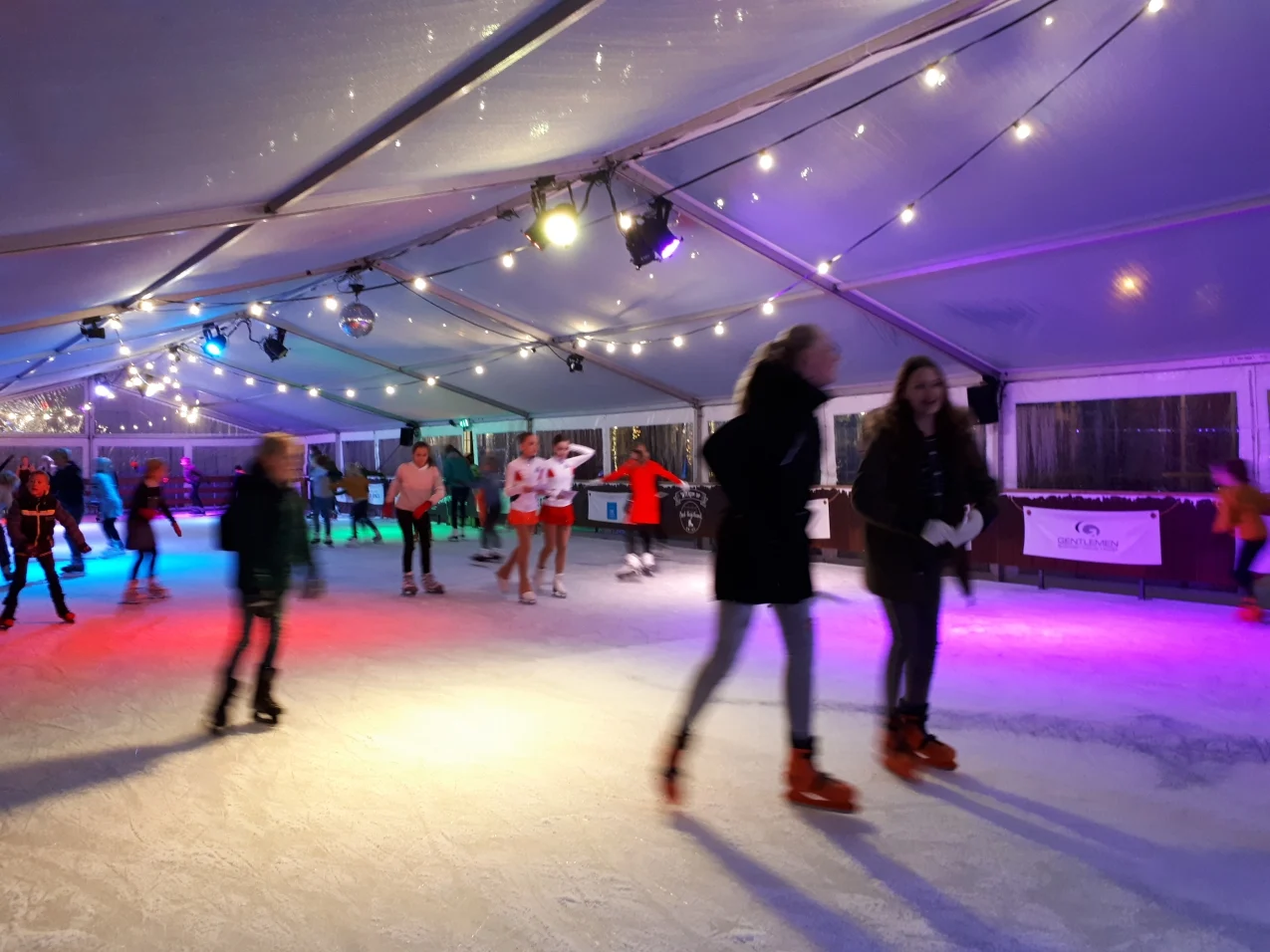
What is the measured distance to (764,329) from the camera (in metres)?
9.75

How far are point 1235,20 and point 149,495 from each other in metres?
8.91

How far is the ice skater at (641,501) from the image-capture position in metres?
9.02

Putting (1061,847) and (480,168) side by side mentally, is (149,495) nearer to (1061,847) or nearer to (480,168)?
(480,168)

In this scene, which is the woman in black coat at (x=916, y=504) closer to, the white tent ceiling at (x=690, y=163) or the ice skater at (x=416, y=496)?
the white tent ceiling at (x=690, y=163)

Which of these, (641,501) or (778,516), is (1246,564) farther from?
(778,516)

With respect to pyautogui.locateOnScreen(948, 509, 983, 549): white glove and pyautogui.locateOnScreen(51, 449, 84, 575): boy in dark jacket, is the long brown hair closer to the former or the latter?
pyautogui.locateOnScreen(948, 509, 983, 549): white glove

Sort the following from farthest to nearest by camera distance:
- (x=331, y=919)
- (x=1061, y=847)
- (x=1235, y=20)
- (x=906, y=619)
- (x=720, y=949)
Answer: (x=1235, y=20) < (x=906, y=619) < (x=1061, y=847) < (x=331, y=919) < (x=720, y=949)

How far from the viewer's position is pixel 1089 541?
7.73 metres

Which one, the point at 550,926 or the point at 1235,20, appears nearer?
the point at 550,926

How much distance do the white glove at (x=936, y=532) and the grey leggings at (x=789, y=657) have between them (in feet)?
1.81

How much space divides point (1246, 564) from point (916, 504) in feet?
16.6

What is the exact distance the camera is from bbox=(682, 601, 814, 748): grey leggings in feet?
8.99

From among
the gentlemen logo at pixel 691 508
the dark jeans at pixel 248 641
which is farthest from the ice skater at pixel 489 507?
the dark jeans at pixel 248 641

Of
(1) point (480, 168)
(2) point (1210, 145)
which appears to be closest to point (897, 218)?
(2) point (1210, 145)
